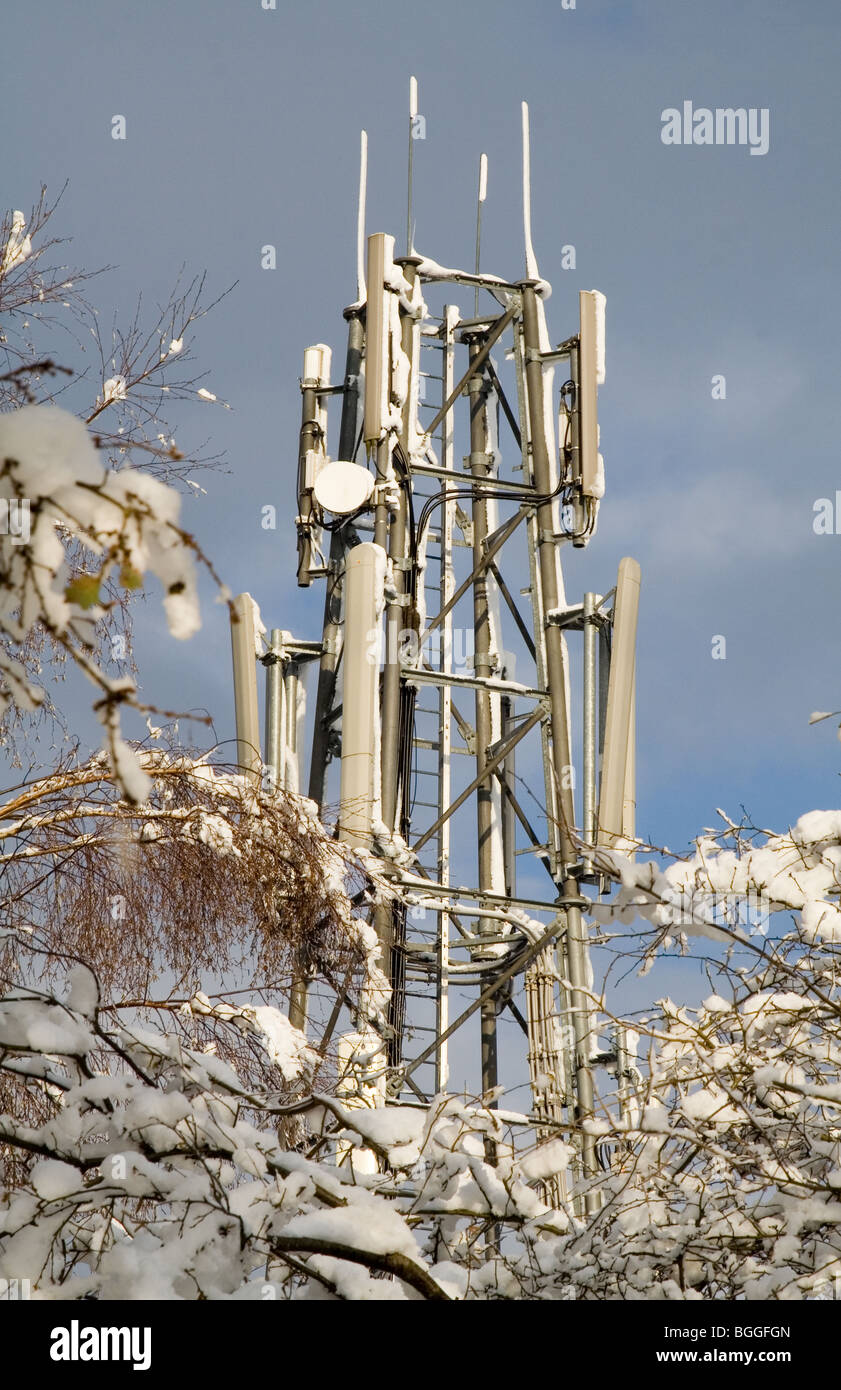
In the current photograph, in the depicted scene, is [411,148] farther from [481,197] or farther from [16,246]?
[16,246]

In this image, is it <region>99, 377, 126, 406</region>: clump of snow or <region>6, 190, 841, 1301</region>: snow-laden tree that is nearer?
<region>6, 190, 841, 1301</region>: snow-laden tree

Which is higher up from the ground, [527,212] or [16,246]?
[527,212]

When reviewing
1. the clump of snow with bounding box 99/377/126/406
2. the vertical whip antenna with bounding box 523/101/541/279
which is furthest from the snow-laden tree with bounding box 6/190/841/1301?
the vertical whip antenna with bounding box 523/101/541/279

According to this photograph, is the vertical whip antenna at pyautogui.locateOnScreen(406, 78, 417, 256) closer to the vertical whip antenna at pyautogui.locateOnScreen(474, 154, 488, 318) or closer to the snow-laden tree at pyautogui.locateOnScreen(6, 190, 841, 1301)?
the vertical whip antenna at pyautogui.locateOnScreen(474, 154, 488, 318)

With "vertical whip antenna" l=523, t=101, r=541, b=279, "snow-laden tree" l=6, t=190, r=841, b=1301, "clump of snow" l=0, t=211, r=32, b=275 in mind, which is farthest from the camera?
"vertical whip antenna" l=523, t=101, r=541, b=279

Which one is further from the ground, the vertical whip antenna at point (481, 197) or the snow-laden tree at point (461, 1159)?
the vertical whip antenna at point (481, 197)

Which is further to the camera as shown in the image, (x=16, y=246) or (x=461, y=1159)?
(x=16, y=246)

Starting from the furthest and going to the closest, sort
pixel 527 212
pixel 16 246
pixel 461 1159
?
1. pixel 527 212
2. pixel 16 246
3. pixel 461 1159

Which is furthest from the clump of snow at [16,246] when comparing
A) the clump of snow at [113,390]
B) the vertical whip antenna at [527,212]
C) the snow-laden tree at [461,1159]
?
the vertical whip antenna at [527,212]

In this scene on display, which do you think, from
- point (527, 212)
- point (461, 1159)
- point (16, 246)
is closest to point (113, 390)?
point (16, 246)

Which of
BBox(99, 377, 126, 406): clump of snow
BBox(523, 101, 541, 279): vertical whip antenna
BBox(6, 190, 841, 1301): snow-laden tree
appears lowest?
BBox(6, 190, 841, 1301): snow-laden tree

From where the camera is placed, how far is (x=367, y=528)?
1672 cm

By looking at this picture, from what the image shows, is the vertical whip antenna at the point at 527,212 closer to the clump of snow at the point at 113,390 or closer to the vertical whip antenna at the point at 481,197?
the vertical whip antenna at the point at 481,197
